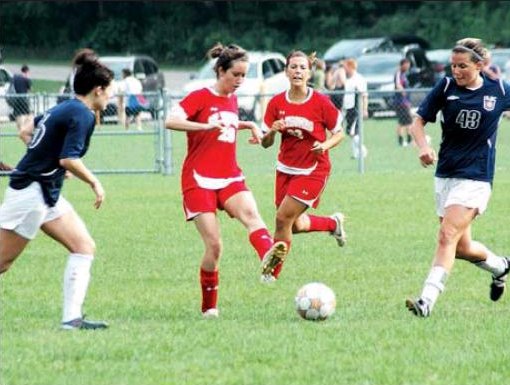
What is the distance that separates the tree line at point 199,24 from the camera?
5950 cm

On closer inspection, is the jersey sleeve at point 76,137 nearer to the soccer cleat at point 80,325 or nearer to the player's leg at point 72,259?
the player's leg at point 72,259

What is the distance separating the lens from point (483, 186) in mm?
10047

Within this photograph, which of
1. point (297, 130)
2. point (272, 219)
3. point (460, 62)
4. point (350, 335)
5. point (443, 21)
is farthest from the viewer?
point (443, 21)

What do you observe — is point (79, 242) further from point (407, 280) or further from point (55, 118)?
point (407, 280)

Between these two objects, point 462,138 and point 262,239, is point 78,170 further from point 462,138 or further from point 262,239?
point 462,138

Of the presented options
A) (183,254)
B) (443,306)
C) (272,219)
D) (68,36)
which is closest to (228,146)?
(443,306)

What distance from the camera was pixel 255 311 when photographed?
10320 millimetres

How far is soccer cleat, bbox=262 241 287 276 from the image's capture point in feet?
33.4

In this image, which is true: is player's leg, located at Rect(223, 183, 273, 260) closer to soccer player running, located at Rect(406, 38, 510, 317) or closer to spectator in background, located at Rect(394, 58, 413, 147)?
soccer player running, located at Rect(406, 38, 510, 317)

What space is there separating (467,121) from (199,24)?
169ft

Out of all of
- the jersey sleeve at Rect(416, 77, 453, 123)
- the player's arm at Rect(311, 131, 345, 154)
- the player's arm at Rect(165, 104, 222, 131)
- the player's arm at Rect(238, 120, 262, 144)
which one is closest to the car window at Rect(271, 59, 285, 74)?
the player's arm at Rect(311, 131, 345, 154)

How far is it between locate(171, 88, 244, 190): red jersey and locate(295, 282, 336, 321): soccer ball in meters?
1.05

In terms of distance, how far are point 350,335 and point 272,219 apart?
8.52 m

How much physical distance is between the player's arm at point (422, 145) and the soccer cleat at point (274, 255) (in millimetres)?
1093
